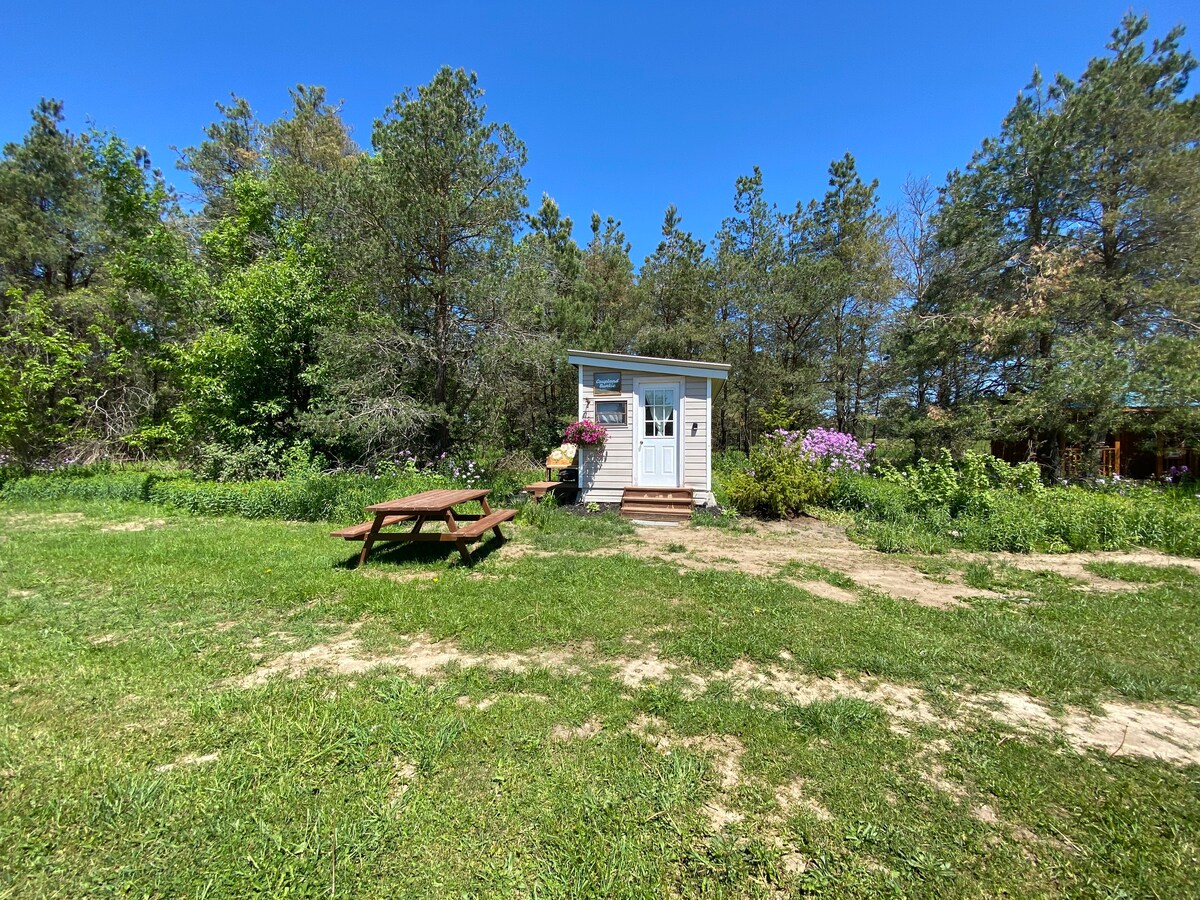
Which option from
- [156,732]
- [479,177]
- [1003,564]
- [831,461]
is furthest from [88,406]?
[1003,564]

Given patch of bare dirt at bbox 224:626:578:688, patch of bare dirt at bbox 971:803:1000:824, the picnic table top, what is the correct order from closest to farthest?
patch of bare dirt at bbox 971:803:1000:824 < patch of bare dirt at bbox 224:626:578:688 < the picnic table top

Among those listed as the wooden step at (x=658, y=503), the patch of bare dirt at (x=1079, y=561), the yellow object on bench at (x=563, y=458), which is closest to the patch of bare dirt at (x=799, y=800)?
the patch of bare dirt at (x=1079, y=561)

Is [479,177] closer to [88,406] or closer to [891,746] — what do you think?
[891,746]

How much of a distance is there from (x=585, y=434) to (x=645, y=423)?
4.22 ft

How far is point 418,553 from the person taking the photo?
564 centimetres

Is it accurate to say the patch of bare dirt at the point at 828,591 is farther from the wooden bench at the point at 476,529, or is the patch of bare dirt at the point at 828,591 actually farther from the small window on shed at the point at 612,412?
the small window on shed at the point at 612,412

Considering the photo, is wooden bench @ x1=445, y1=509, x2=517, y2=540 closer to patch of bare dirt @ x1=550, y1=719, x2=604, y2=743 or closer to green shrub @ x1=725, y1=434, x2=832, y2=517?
patch of bare dirt @ x1=550, y1=719, x2=604, y2=743

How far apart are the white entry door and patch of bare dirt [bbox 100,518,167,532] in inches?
331

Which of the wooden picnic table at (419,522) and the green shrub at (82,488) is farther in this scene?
the green shrub at (82,488)

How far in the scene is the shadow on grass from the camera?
17.1ft

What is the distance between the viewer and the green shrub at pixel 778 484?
805cm

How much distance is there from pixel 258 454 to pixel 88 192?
41.9 feet

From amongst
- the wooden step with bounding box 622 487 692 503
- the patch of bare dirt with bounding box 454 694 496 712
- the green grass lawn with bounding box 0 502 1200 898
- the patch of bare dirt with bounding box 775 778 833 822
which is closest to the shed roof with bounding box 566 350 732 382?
the wooden step with bounding box 622 487 692 503

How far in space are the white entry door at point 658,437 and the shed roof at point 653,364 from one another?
385 mm
